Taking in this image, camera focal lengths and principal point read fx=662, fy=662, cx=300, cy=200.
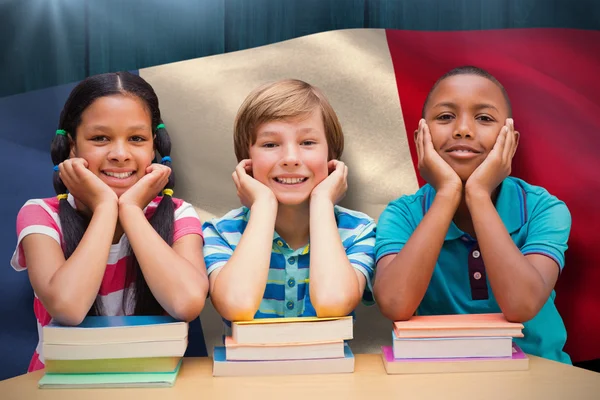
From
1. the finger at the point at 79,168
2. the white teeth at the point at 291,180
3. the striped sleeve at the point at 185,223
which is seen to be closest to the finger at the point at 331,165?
the white teeth at the point at 291,180

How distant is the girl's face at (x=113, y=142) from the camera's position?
138cm

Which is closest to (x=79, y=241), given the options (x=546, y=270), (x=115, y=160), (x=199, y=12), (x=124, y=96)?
(x=115, y=160)

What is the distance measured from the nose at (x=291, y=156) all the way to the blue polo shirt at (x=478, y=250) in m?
0.24

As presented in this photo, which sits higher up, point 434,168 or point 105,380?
point 434,168

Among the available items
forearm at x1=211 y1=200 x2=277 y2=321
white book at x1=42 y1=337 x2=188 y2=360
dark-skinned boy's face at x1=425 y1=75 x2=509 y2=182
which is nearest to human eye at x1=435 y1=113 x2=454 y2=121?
dark-skinned boy's face at x1=425 y1=75 x2=509 y2=182

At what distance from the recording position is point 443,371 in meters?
1.19

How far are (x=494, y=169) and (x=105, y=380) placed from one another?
2.79ft

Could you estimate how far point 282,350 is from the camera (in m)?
1.19

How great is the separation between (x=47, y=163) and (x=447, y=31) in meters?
1.07

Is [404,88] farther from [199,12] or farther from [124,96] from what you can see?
[124,96]

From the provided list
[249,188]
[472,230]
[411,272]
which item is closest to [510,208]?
[472,230]

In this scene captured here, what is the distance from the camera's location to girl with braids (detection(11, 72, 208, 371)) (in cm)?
124

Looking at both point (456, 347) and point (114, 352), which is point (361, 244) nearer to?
point (456, 347)

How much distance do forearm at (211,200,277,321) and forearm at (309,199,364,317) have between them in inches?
3.6
